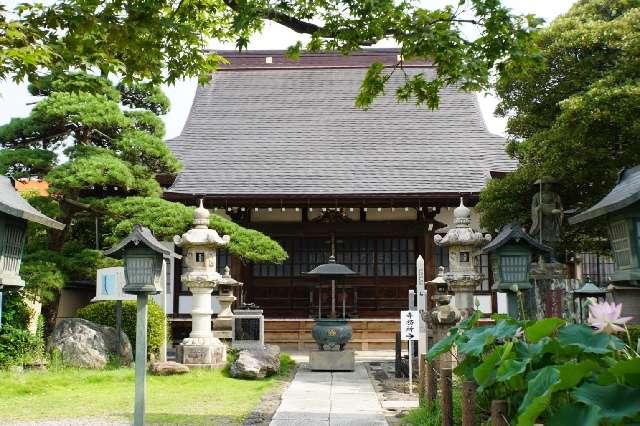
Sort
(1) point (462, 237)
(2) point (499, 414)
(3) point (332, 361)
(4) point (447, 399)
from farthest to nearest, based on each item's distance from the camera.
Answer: (1) point (462, 237)
(3) point (332, 361)
(4) point (447, 399)
(2) point (499, 414)

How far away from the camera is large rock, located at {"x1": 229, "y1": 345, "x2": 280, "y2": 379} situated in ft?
37.4

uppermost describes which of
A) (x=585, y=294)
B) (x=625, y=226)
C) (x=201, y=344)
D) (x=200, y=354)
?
(x=625, y=226)

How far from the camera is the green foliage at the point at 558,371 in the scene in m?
2.68

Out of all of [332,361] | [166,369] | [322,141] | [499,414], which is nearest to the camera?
[499,414]

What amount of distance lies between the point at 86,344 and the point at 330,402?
5255 mm

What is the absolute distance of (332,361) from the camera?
42.0ft

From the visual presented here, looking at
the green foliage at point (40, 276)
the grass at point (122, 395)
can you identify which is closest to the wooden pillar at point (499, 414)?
the grass at point (122, 395)

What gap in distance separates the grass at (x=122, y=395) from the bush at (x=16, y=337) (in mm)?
625

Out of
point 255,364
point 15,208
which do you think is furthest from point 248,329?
point 15,208

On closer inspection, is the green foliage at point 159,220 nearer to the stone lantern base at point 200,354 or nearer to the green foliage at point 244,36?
the stone lantern base at point 200,354

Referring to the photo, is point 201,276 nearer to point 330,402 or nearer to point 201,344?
point 201,344

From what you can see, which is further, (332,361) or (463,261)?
(463,261)

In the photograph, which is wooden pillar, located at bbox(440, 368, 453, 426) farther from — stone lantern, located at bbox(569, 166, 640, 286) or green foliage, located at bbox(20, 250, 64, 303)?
green foliage, located at bbox(20, 250, 64, 303)

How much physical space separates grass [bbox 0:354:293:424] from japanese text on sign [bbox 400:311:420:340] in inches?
91.1
